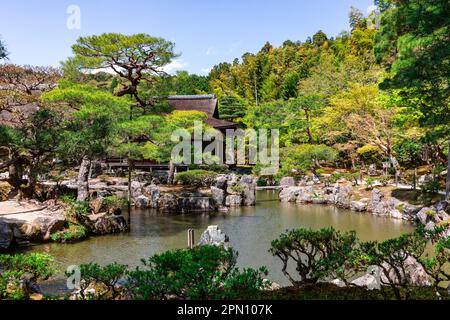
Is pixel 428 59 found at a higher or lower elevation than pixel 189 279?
higher

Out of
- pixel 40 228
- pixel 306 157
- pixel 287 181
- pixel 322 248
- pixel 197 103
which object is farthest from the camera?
pixel 197 103

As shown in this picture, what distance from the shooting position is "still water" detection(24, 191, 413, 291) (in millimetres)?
9523

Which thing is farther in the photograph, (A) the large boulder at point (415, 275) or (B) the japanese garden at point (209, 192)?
(A) the large boulder at point (415, 275)

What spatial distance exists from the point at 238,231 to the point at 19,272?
860 cm

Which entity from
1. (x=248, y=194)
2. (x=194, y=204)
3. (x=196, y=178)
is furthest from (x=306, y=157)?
(x=194, y=204)

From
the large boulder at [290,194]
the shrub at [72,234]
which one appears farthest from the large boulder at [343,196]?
the shrub at [72,234]

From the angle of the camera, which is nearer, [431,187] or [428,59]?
[428,59]

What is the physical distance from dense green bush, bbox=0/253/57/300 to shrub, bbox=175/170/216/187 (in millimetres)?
15131

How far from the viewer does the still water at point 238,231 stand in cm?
952

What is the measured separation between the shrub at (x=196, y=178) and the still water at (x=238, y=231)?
3312 millimetres

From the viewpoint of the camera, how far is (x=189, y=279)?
432cm

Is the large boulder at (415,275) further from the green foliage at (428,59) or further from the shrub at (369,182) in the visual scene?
the shrub at (369,182)

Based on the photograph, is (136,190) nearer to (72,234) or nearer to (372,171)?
(72,234)
